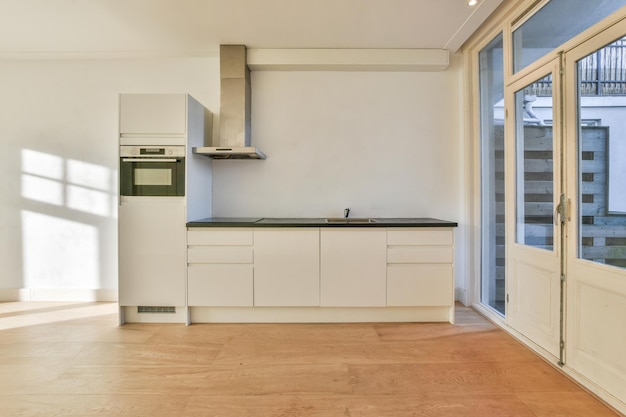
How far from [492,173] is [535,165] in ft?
2.14

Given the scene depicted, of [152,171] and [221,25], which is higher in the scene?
[221,25]

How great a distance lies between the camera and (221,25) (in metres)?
2.77

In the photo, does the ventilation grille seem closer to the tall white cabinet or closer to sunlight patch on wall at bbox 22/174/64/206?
the tall white cabinet

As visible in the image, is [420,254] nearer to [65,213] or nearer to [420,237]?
[420,237]

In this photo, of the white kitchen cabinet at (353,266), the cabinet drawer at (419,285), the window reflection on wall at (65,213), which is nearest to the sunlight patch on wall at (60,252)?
the window reflection on wall at (65,213)

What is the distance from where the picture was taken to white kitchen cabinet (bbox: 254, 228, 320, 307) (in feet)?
9.05

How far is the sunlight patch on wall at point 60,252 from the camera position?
3377mm

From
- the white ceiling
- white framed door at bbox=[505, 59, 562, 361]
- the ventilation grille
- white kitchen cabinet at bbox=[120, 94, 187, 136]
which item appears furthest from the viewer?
the ventilation grille

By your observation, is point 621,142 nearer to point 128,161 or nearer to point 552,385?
point 552,385

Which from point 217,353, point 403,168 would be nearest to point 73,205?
point 217,353

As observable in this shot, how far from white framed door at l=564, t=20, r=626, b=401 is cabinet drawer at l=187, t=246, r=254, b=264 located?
94.3 inches

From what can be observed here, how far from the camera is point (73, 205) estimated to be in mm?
3375

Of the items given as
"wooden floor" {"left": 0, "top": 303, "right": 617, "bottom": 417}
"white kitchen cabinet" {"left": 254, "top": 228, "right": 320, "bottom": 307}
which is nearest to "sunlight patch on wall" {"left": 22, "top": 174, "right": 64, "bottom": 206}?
"wooden floor" {"left": 0, "top": 303, "right": 617, "bottom": 417}

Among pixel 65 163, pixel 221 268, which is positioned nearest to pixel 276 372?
pixel 221 268
